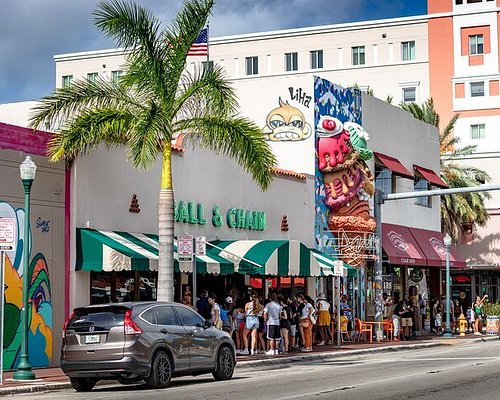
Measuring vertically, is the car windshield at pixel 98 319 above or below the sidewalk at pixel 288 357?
above

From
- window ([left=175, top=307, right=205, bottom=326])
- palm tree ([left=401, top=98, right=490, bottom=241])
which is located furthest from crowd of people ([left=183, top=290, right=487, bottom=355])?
palm tree ([left=401, top=98, right=490, bottom=241])

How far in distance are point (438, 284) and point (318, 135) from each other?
16.5m

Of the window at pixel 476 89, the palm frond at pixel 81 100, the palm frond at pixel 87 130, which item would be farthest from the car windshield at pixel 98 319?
the window at pixel 476 89

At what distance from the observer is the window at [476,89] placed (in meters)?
71.2

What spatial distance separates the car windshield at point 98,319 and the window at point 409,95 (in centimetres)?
5605

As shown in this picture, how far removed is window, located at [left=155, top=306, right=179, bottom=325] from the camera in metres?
20.1

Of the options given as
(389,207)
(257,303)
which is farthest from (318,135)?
(257,303)

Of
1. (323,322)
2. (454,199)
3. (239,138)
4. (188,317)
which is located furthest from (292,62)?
(188,317)

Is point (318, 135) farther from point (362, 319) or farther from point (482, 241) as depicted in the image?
point (482, 241)

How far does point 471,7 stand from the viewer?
7244 centimetres

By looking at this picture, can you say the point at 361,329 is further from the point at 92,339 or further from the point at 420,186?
the point at 92,339

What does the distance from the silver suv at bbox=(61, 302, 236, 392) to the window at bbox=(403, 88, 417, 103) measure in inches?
2165

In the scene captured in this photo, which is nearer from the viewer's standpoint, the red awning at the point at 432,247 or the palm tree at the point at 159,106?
the palm tree at the point at 159,106

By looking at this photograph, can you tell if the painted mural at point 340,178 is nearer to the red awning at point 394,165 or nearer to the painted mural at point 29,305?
the red awning at point 394,165
